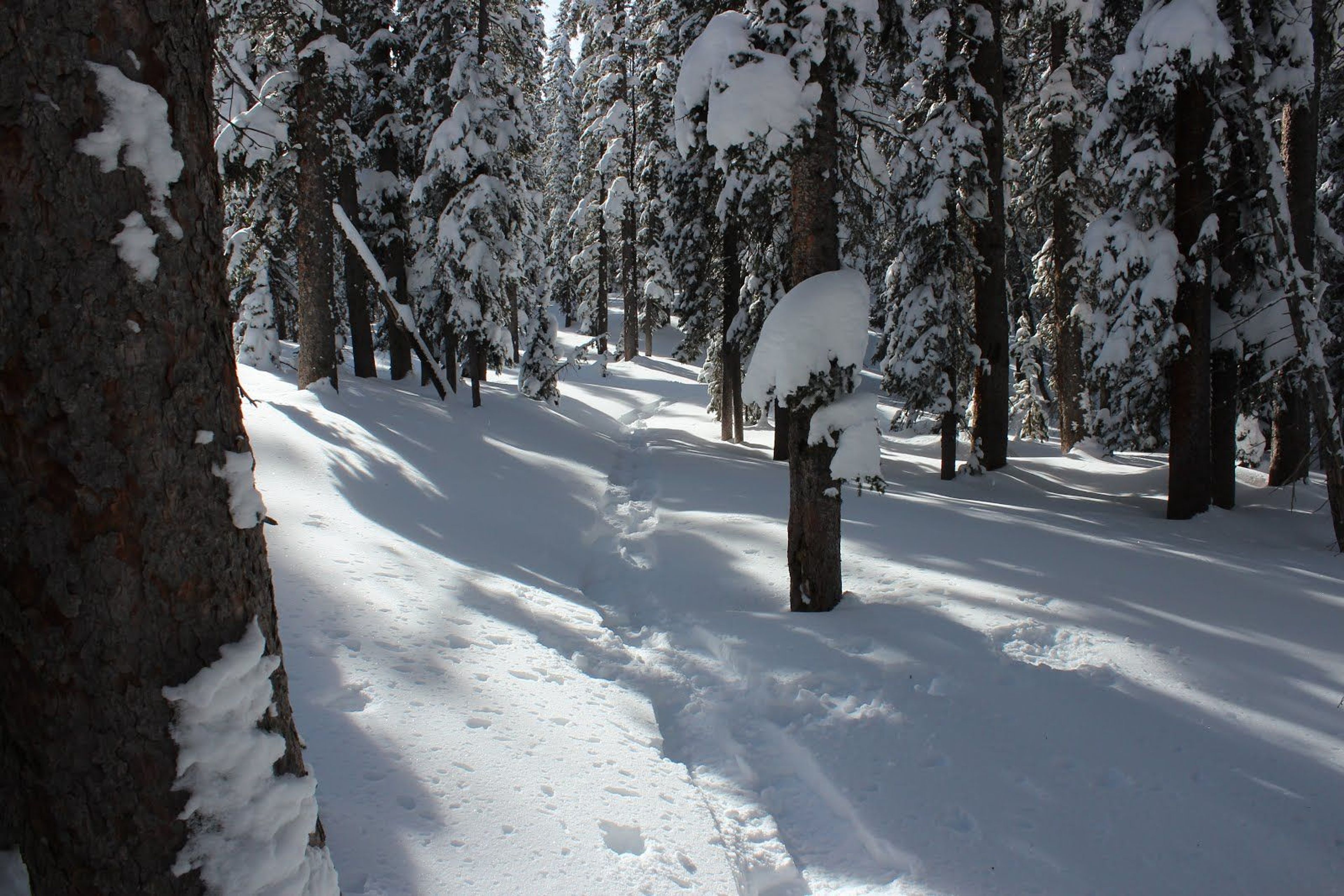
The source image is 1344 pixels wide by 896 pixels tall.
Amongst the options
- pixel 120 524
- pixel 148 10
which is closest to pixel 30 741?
pixel 120 524

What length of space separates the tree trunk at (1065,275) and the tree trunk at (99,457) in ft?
61.5

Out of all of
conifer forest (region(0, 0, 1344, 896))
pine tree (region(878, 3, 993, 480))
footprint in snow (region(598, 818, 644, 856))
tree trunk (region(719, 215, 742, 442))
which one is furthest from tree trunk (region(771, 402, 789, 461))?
footprint in snow (region(598, 818, 644, 856))

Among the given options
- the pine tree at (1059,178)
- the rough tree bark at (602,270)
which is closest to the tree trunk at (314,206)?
the pine tree at (1059,178)

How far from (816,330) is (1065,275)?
1438 cm

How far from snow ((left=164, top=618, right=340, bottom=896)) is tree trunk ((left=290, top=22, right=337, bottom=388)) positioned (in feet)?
43.3

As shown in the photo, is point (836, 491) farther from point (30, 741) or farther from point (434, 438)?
point (434, 438)

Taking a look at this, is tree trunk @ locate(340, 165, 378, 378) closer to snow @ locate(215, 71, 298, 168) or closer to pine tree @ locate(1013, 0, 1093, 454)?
snow @ locate(215, 71, 298, 168)

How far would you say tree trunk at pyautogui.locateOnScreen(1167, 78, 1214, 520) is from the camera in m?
11.6

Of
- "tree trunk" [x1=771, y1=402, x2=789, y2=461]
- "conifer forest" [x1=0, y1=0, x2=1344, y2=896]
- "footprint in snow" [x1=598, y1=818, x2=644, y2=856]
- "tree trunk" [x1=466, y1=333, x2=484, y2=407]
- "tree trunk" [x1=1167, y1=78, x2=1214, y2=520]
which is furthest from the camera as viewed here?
"tree trunk" [x1=466, y1=333, x2=484, y2=407]

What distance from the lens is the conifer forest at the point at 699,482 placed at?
211 centimetres

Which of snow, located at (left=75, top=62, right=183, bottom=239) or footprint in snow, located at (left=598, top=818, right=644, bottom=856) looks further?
footprint in snow, located at (left=598, top=818, right=644, bottom=856)

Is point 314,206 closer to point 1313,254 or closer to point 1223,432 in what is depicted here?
point 1223,432

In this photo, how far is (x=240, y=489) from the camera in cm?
237

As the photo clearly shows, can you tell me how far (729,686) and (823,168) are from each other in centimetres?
480
